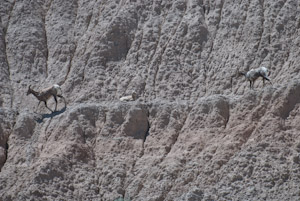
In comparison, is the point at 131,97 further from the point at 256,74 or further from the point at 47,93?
the point at 256,74

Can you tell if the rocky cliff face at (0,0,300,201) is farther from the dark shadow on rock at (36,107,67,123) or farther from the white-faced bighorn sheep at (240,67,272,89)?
the white-faced bighorn sheep at (240,67,272,89)

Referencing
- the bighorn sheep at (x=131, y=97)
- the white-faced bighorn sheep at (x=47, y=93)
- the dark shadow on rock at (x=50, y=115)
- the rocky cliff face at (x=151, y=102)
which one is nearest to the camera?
the rocky cliff face at (x=151, y=102)

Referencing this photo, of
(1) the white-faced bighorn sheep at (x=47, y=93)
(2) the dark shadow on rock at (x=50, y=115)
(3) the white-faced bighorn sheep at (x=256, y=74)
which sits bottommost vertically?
(2) the dark shadow on rock at (x=50, y=115)

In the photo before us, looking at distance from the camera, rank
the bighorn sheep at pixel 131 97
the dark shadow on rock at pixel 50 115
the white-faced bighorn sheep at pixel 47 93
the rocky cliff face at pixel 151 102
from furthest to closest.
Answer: the white-faced bighorn sheep at pixel 47 93 < the dark shadow on rock at pixel 50 115 < the bighorn sheep at pixel 131 97 < the rocky cliff face at pixel 151 102

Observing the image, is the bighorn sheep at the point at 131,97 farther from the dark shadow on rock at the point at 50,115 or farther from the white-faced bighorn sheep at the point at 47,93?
the white-faced bighorn sheep at the point at 47,93

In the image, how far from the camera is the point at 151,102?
26422 millimetres

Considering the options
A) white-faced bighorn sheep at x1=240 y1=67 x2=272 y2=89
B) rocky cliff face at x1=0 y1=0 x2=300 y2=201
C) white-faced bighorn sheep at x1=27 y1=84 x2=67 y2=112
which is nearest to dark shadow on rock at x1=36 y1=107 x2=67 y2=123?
rocky cliff face at x1=0 y1=0 x2=300 y2=201

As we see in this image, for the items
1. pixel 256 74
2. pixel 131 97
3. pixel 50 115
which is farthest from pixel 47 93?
pixel 256 74

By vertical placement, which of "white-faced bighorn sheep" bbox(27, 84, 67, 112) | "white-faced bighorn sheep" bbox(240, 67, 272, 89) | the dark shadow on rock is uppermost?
"white-faced bighorn sheep" bbox(240, 67, 272, 89)

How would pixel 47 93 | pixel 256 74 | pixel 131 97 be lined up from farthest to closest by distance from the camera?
pixel 47 93 → pixel 131 97 → pixel 256 74

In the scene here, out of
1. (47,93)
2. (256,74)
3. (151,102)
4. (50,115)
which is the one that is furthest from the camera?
(47,93)

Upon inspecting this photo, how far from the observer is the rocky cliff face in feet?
77.9

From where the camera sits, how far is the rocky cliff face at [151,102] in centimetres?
2373

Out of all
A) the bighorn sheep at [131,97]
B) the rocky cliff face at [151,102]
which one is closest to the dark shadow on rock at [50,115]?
the rocky cliff face at [151,102]
